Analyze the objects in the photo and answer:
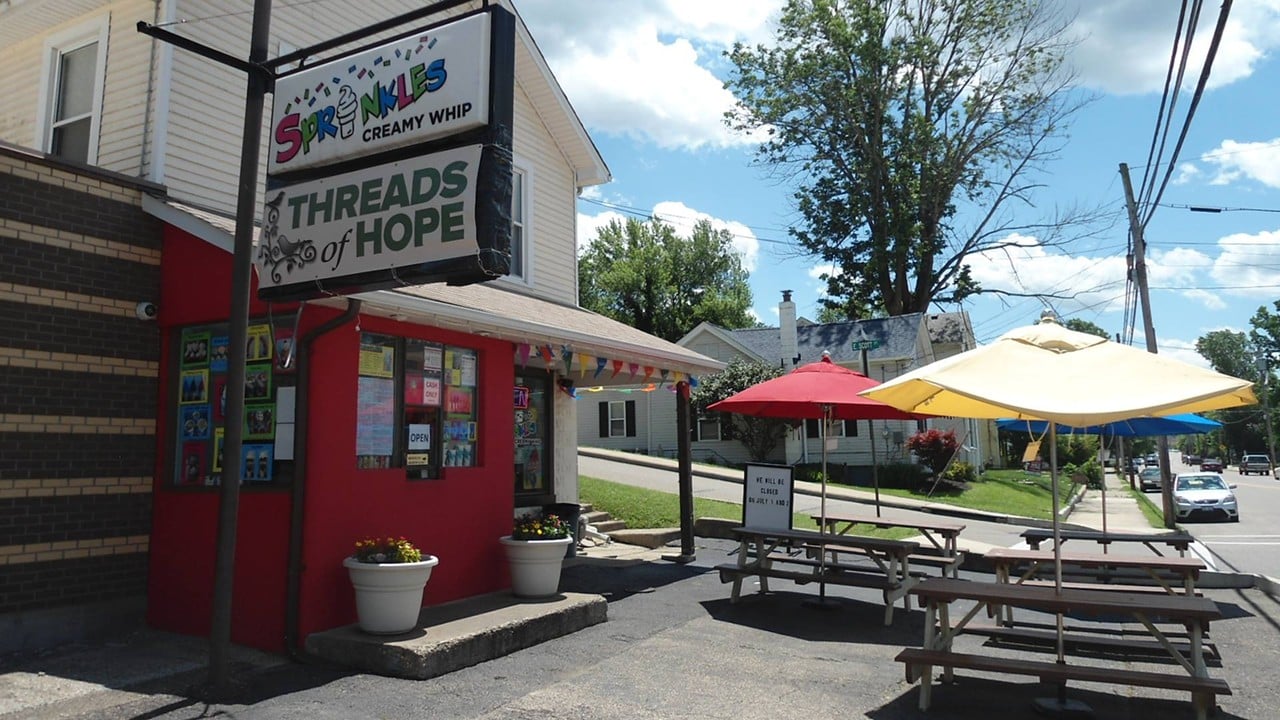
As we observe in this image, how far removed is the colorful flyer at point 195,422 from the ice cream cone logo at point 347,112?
9.44 feet

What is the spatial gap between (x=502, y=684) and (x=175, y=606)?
3.20m

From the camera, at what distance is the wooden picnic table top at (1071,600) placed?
5.11 meters

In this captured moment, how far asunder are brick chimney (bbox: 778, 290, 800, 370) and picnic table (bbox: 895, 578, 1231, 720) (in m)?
26.2

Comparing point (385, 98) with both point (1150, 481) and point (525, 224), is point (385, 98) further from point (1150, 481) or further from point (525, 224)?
point (1150, 481)

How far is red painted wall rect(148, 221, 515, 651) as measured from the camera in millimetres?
6508

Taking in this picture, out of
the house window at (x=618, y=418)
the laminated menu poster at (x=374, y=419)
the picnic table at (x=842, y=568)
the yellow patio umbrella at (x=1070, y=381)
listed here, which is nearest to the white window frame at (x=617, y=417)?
the house window at (x=618, y=418)

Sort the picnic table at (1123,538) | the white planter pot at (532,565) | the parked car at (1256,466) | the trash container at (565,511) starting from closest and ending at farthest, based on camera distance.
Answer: the white planter pot at (532,565), the picnic table at (1123,538), the trash container at (565,511), the parked car at (1256,466)

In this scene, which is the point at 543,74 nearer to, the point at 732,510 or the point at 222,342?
the point at 222,342

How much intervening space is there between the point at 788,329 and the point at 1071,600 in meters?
27.5

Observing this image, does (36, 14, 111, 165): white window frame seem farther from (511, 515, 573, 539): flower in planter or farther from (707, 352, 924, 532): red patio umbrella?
(707, 352, 924, 532): red patio umbrella

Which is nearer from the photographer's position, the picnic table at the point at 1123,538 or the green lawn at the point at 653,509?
the picnic table at the point at 1123,538

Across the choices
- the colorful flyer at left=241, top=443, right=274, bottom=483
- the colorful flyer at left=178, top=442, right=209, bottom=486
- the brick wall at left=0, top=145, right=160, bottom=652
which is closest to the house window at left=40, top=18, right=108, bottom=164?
the brick wall at left=0, top=145, right=160, bottom=652

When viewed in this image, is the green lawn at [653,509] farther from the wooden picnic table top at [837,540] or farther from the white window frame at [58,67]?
the white window frame at [58,67]

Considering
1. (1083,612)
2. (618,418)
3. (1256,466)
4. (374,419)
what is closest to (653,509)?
(374,419)
